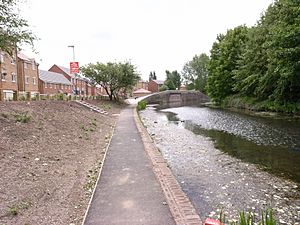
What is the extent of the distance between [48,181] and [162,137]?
10.1 meters

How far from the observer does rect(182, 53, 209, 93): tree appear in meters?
91.8

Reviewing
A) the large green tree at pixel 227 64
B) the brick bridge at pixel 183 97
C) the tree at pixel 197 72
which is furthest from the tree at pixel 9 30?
the tree at pixel 197 72

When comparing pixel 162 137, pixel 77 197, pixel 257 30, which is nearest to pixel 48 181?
pixel 77 197

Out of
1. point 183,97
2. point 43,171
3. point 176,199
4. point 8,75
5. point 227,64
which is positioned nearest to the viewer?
point 176,199

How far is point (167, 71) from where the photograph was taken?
11325cm

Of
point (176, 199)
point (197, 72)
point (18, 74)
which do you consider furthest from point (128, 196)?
point (197, 72)

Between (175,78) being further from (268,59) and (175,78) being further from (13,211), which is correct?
(13,211)

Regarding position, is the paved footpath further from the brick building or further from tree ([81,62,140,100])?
tree ([81,62,140,100])

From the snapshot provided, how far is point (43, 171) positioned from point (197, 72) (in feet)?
305

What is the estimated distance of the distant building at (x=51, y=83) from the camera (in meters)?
50.1

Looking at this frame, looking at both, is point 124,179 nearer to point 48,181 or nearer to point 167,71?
point 48,181

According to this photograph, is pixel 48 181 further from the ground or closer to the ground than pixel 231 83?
closer to the ground

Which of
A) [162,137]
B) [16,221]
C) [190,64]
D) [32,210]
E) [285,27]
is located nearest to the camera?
[16,221]

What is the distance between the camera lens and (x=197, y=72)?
96375mm
